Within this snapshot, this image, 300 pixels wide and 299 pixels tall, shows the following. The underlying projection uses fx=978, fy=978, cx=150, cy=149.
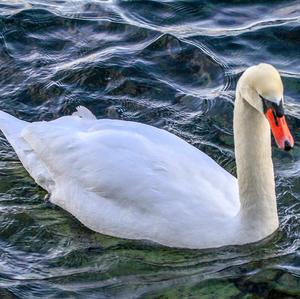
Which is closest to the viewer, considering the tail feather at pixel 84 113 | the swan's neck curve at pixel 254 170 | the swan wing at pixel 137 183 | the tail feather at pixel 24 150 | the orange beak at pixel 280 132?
the orange beak at pixel 280 132

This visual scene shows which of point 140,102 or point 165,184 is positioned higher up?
point 165,184

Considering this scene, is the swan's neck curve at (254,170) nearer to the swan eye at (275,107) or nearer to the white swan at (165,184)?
the white swan at (165,184)

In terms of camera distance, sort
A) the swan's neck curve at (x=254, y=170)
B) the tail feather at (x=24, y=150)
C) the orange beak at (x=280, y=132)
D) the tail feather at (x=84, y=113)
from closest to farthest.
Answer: the orange beak at (x=280, y=132)
the swan's neck curve at (x=254, y=170)
the tail feather at (x=24, y=150)
the tail feather at (x=84, y=113)

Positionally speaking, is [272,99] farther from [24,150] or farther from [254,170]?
[24,150]

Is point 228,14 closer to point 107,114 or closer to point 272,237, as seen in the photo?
point 107,114

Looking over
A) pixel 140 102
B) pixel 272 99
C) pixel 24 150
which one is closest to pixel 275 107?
pixel 272 99

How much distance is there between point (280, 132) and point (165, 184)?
1.30 metres

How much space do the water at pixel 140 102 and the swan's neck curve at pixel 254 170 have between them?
0.70ft

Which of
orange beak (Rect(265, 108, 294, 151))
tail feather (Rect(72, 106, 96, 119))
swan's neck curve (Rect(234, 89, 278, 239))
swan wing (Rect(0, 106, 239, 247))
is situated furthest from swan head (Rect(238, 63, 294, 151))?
tail feather (Rect(72, 106, 96, 119))

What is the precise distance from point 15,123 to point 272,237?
285 centimetres

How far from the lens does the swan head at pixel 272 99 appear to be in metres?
6.46

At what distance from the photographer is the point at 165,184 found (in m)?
7.46

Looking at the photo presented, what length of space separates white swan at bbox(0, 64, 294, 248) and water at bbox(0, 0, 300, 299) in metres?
0.15

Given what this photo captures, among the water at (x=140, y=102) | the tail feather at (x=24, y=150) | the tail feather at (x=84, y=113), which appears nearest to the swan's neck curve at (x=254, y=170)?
the water at (x=140, y=102)
